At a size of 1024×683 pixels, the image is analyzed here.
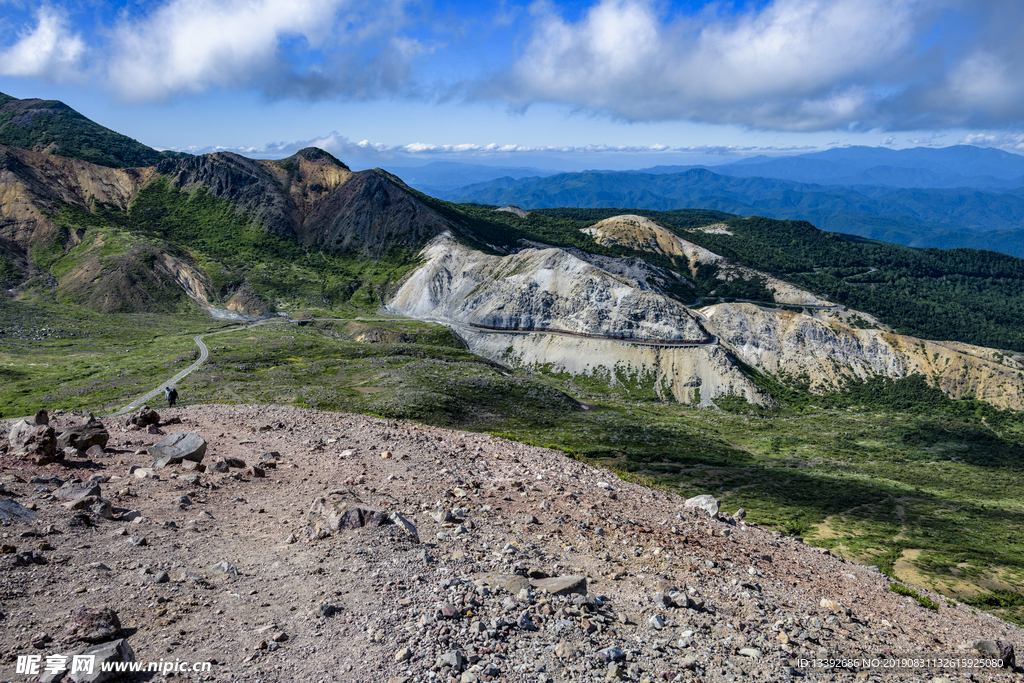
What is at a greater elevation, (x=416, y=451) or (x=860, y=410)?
(x=416, y=451)

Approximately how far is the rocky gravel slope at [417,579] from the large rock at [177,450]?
0.21 m

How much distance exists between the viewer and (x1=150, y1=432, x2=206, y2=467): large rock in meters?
18.2

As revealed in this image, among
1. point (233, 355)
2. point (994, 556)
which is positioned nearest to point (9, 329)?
point (233, 355)

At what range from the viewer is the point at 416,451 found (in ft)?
68.9

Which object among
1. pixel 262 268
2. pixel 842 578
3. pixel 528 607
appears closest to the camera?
pixel 528 607

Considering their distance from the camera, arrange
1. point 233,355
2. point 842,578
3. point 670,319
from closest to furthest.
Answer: point 842,578, point 233,355, point 670,319

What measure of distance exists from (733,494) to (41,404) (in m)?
79.6

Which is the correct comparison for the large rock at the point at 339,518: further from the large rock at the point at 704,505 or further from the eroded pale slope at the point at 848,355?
the eroded pale slope at the point at 848,355

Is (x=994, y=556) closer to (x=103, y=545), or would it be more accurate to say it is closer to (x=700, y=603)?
(x=700, y=603)

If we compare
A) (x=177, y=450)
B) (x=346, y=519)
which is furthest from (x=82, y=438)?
(x=346, y=519)

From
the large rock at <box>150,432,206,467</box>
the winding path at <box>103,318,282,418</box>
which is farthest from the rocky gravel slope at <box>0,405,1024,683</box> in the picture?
the winding path at <box>103,318,282,418</box>

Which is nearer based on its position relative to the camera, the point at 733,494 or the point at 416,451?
the point at 416,451

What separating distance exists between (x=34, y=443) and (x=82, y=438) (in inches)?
51.3

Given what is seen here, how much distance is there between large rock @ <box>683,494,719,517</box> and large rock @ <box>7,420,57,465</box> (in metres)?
23.2
